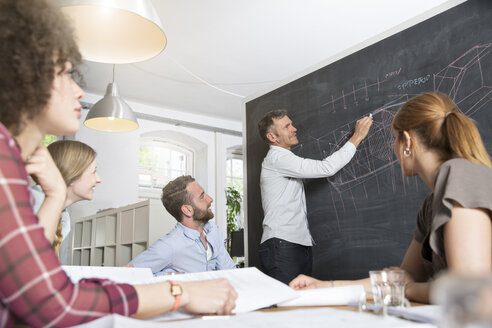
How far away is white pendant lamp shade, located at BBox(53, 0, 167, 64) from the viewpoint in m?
1.51

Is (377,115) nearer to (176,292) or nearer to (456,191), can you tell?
(456,191)

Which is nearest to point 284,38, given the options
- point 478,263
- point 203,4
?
point 203,4

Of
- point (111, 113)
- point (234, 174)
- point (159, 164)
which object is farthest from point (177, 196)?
point (234, 174)

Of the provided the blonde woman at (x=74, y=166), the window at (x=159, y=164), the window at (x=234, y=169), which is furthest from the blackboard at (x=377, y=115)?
the window at (x=234, y=169)

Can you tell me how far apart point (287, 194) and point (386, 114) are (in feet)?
2.59

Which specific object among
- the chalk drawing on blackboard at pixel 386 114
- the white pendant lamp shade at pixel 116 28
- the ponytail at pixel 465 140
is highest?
the white pendant lamp shade at pixel 116 28

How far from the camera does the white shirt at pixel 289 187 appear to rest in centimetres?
243

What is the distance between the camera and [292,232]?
2.55m

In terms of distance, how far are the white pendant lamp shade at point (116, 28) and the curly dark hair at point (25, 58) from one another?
77 cm

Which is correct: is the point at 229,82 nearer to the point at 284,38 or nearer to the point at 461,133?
the point at 284,38

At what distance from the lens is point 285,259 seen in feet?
8.16

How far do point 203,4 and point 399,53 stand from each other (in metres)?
2.19

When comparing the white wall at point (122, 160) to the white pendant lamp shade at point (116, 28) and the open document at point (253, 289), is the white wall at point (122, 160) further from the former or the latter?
the open document at point (253, 289)

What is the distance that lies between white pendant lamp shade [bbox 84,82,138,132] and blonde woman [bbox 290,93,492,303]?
2919 mm
